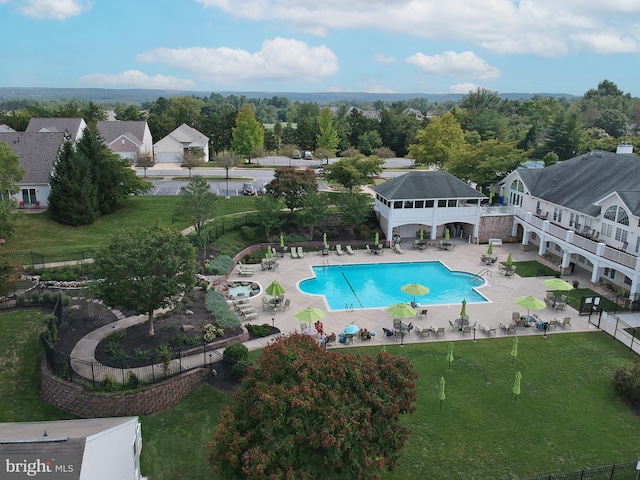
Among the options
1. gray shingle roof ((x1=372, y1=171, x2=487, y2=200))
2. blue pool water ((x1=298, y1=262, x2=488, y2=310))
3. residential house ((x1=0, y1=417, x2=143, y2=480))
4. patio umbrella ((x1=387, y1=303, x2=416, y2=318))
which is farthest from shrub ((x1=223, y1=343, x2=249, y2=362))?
gray shingle roof ((x1=372, y1=171, x2=487, y2=200))

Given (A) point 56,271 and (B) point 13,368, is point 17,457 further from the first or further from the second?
(A) point 56,271

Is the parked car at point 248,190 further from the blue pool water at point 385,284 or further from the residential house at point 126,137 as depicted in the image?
the residential house at point 126,137

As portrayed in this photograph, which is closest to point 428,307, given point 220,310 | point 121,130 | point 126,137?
point 220,310

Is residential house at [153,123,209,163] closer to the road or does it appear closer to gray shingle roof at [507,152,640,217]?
the road

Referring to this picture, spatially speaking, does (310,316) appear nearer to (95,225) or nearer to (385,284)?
(385,284)

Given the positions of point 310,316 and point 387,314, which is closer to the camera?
point 310,316

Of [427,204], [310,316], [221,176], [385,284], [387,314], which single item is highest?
[427,204]
